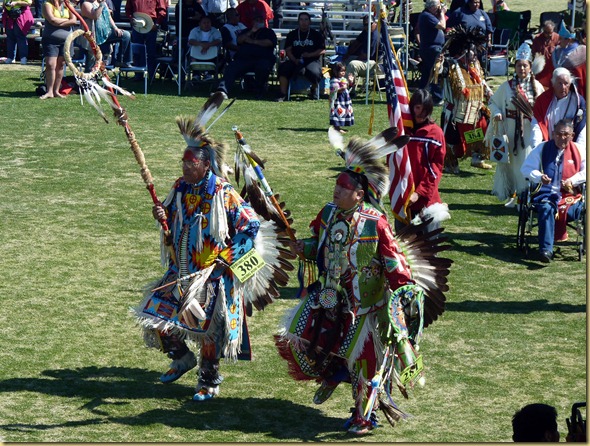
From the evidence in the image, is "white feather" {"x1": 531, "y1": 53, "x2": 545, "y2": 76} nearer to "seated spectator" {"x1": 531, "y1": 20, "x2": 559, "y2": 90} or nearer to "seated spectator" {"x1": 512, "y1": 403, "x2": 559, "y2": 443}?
"seated spectator" {"x1": 531, "y1": 20, "x2": 559, "y2": 90}

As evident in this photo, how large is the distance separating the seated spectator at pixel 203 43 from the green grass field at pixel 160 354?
3.95m

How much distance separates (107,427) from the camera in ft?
19.4

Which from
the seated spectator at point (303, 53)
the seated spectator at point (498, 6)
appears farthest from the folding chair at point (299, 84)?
the seated spectator at point (498, 6)

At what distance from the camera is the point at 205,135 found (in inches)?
250

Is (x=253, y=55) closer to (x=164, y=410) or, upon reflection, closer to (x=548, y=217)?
(x=548, y=217)

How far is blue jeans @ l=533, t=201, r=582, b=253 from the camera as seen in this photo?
30.9 ft

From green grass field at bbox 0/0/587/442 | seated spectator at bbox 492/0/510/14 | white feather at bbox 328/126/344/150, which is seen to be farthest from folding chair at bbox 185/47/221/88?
white feather at bbox 328/126/344/150

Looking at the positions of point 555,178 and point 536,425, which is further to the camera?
point 555,178

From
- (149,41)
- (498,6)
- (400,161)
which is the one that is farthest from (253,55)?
(400,161)

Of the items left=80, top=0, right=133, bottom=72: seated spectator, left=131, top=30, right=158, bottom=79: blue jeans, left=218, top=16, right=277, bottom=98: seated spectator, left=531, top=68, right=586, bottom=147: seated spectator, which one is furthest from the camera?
left=131, top=30, right=158, bottom=79: blue jeans

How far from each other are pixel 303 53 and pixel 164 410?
36.4 feet

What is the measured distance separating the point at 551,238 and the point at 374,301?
13.2 ft

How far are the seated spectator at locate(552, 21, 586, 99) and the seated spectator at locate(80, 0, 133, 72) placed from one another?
21.7ft

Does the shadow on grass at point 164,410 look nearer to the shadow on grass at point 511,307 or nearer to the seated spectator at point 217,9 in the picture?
the shadow on grass at point 511,307
